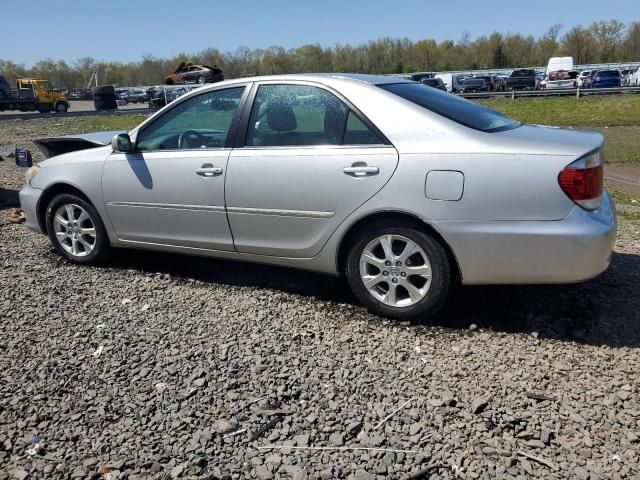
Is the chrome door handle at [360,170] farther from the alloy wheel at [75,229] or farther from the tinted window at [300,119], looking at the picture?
the alloy wheel at [75,229]

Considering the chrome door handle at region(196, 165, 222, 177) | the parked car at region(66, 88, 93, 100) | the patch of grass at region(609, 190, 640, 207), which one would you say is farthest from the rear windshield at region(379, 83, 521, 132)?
the parked car at region(66, 88, 93, 100)

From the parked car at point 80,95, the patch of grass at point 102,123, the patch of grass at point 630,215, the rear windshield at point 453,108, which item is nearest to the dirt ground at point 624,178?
the patch of grass at point 630,215

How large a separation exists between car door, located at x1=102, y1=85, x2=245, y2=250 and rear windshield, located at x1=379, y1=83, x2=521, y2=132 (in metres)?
1.24

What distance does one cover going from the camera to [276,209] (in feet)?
13.7

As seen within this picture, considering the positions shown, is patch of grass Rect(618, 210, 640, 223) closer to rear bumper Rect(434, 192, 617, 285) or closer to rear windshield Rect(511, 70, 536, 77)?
rear bumper Rect(434, 192, 617, 285)

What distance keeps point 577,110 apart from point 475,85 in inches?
656

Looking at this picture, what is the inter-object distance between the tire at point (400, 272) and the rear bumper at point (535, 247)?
14 cm

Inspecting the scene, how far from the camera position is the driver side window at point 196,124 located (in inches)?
178

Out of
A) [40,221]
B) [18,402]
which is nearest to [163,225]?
[40,221]

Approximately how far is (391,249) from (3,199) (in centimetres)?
660

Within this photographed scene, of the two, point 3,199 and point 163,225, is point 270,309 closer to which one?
point 163,225

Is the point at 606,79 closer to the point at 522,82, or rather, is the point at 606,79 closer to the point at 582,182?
the point at 522,82

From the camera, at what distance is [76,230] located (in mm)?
5262

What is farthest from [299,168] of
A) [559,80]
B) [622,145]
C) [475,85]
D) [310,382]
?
[475,85]
